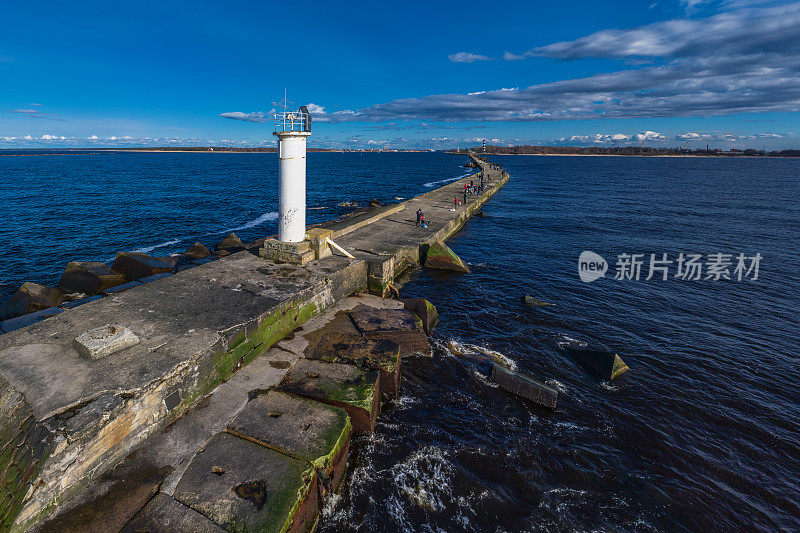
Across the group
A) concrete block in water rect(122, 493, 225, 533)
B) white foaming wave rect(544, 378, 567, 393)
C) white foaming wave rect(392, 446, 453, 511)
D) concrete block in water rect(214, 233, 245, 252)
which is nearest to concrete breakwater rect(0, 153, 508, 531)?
concrete block in water rect(122, 493, 225, 533)

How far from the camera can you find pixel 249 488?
4375 mm

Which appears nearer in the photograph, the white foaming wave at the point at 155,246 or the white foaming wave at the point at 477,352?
the white foaming wave at the point at 477,352

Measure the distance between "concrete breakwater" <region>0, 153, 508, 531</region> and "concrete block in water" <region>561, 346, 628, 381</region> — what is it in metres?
4.62

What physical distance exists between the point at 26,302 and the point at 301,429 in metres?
10.7

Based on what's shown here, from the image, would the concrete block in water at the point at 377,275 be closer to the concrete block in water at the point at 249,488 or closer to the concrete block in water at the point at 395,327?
the concrete block in water at the point at 395,327

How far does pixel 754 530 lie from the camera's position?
5711 millimetres

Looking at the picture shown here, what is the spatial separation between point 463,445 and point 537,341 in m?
5.11

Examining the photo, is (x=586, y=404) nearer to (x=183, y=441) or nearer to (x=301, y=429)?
(x=301, y=429)

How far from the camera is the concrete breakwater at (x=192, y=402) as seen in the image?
4129mm

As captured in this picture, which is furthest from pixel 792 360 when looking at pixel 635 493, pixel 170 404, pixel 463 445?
pixel 170 404

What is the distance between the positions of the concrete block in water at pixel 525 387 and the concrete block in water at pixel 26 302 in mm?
13175

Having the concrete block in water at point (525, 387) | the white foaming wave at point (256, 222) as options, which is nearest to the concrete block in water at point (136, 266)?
the white foaming wave at point (256, 222)

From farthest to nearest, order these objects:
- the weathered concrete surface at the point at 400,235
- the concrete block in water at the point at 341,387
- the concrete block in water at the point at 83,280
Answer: the weathered concrete surface at the point at 400,235, the concrete block in water at the point at 83,280, the concrete block in water at the point at 341,387

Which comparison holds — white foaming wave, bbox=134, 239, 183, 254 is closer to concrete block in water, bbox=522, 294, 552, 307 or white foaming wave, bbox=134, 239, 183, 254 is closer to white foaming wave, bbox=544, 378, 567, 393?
concrete block in water, bbox=522, 294, 552, 307
